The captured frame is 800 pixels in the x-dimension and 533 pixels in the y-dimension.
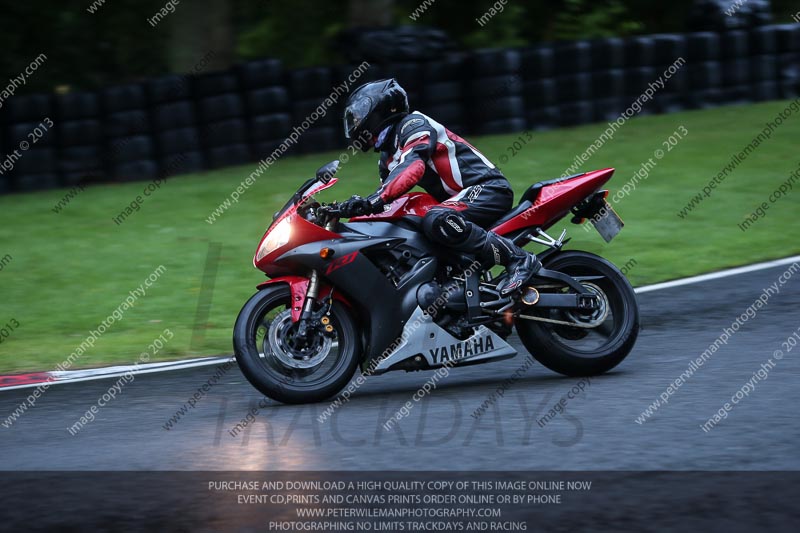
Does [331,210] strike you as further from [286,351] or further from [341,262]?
[286,351]

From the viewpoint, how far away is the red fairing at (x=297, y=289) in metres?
6.54

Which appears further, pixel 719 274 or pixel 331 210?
pixel 719 274

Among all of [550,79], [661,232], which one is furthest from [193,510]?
[550,79]

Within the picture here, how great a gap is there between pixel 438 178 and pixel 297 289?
1.20 m

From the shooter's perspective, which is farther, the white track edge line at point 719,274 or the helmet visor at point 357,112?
the white track edge line at point 719,274

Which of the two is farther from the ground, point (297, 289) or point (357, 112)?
point (357, 112)

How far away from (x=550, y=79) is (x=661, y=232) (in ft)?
18.5

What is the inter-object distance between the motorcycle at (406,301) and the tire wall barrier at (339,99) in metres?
8.86

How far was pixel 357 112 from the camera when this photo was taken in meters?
6.85

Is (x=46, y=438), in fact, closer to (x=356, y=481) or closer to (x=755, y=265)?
(x=356, y=481)

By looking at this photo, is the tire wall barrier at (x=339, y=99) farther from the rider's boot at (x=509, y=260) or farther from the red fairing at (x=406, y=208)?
the rider's boot at (x=509, y=260)

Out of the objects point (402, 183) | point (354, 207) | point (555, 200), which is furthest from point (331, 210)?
point (555, 200)

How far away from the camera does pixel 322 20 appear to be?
23.9m

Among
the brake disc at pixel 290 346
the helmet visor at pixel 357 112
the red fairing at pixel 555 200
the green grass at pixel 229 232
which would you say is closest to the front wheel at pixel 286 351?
the brake disc at pixel 290 346
